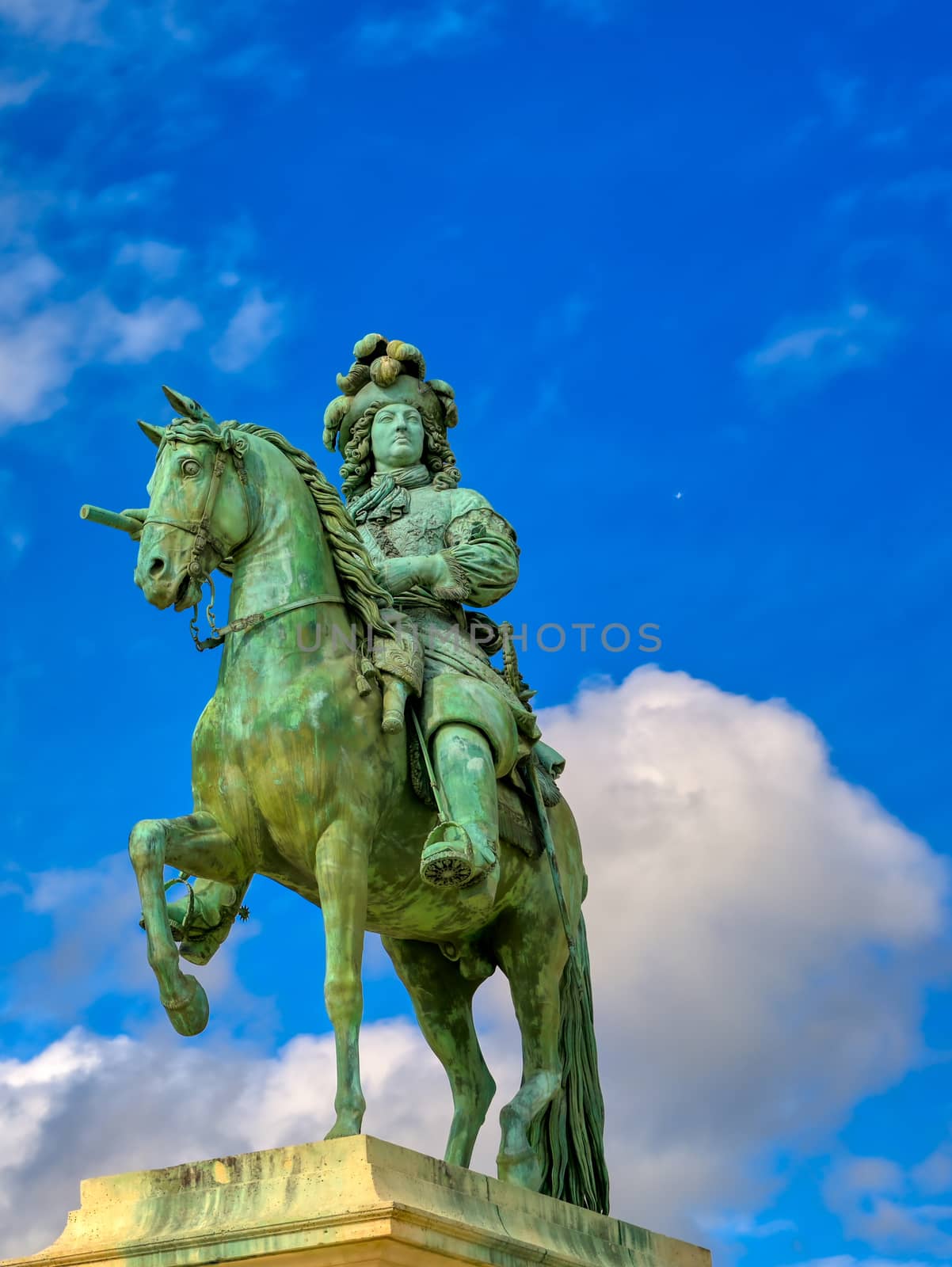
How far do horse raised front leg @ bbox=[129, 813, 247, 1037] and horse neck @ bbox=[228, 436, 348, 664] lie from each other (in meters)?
1.05

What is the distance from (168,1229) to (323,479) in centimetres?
372

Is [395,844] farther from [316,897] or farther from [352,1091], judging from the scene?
[352,1091]

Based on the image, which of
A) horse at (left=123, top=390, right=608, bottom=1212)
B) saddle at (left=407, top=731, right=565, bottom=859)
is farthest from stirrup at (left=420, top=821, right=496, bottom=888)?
saddle at (left=407, top=731, right=565, bottom=859)

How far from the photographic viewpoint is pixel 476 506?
10.9 m

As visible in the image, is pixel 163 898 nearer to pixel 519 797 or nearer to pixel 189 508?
pixel 189 508

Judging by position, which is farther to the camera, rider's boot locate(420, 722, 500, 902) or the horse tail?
the horse tail

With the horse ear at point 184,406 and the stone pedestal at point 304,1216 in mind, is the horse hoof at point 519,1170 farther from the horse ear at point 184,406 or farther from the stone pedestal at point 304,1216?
the horse ear at point 184,406

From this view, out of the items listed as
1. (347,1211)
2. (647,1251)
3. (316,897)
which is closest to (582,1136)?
(647,1251)

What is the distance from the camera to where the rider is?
9.58m

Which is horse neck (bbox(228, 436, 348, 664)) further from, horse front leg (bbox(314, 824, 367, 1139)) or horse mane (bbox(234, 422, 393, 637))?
horse front leg (bbox(314, 824, 367, 1139))

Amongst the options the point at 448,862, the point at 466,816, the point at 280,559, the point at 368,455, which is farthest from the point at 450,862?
the point at 368,455

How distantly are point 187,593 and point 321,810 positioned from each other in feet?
4.08

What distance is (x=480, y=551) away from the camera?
10625 mm

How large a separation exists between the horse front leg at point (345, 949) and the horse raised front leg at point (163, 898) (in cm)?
61
